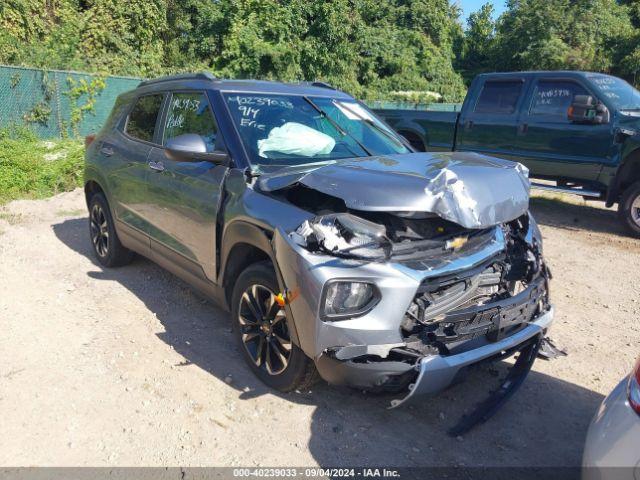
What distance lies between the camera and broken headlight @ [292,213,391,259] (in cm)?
282

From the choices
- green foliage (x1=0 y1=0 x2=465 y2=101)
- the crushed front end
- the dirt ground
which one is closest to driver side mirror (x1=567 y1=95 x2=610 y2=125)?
the dirt ground

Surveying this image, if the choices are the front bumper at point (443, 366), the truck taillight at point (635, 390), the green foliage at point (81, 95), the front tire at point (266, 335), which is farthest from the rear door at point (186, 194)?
the green foliage at point (81, 95)

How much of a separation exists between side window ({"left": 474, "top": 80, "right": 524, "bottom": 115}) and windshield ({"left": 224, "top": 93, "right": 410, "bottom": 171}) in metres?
4.88

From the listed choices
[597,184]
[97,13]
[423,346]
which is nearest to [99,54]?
[97,13]

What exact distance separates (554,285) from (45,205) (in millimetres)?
7327

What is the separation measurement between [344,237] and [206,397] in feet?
4.84

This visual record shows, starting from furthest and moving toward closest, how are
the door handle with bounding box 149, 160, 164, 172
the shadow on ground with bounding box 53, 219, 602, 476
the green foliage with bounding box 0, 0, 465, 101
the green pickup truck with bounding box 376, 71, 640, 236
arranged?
the green foliage with bounding box 0, 0, 465, 101 < the green pickup truck with bounding box 376, 71, 640, 236 < the door handle with bounding box 149, 160, 164, 172 < the shadow on ground with bounding box 53, 219, 602, 476

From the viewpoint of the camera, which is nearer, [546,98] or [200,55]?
[546,98]

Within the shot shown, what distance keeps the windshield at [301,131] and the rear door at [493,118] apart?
185 inches

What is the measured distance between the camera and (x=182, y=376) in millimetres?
3744

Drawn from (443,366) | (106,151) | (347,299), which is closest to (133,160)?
(106,151)

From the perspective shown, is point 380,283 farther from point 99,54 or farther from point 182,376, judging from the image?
point 99,54

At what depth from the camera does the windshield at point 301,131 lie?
152 inches

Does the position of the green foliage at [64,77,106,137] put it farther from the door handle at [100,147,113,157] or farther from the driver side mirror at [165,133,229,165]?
the driver side mirror at [165,133,229,165]
